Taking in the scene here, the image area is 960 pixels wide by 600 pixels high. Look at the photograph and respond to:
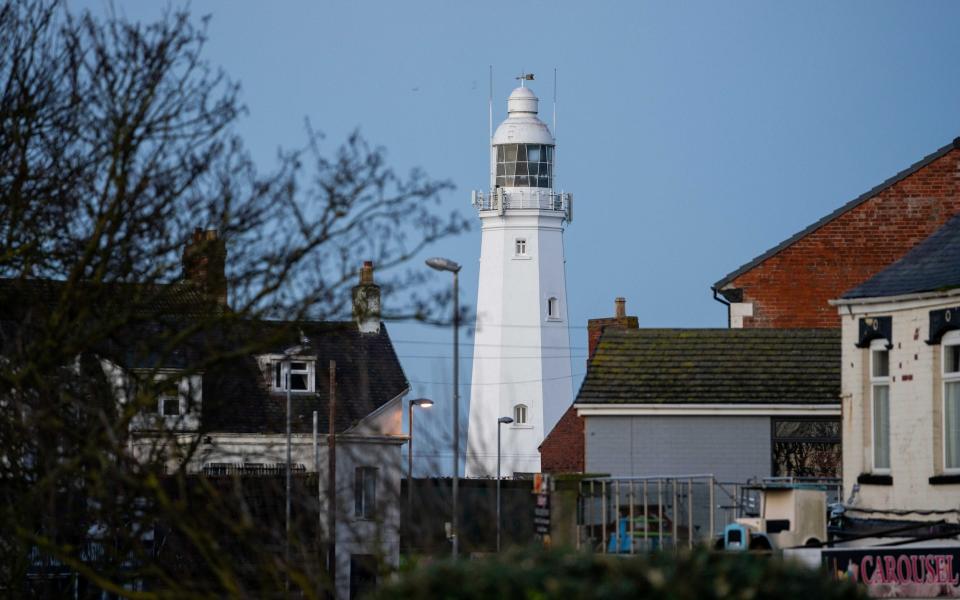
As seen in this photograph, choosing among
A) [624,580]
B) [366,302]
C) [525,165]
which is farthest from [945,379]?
[525,165]

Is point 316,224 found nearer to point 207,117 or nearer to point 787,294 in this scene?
point 207,117

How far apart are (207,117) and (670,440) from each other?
63.9 ft

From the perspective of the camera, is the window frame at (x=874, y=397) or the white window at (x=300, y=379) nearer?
the window frame at (x=874, y=397)

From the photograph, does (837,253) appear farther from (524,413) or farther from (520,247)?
(520,247)

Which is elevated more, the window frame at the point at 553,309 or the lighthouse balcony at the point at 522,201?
the lighthouse balcony at the point at 522,201

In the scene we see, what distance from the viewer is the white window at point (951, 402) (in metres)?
23.1

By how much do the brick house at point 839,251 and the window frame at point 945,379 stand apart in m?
13.5

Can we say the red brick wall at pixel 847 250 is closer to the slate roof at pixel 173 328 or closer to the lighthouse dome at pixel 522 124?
the slate roof at pixel 173 328

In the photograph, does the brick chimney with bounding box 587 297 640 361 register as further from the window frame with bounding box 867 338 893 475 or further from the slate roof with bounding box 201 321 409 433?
the window frame with bounding box 867 338 893 475

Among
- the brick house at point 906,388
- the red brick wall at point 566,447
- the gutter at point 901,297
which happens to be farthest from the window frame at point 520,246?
the gutter at point 901,297

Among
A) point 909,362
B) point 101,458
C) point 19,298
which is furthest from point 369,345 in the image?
point 101,458

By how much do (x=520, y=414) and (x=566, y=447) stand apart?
21.2 metres

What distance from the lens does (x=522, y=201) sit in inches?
3127

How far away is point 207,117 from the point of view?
14938 mm
